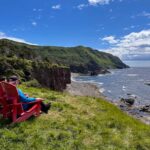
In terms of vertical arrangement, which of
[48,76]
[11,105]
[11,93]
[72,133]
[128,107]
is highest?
[11,93]

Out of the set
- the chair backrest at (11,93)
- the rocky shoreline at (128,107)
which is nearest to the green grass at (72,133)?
the chair backrest at (11,93)

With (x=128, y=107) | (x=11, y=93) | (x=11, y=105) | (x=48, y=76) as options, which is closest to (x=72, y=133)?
(x=11, y=105)

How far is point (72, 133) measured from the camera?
10.9 meters

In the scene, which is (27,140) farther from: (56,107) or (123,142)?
(56,107)

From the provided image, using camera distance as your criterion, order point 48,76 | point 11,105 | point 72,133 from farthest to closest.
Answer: point 48,76
point 11,105
point 72,133

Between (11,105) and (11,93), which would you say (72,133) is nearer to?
(11,105)

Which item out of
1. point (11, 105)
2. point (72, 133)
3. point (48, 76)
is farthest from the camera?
point (48, 76)

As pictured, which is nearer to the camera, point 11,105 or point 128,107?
point 11,105

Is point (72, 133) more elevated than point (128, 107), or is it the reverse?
point (72, 133)

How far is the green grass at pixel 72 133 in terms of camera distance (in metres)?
9.56

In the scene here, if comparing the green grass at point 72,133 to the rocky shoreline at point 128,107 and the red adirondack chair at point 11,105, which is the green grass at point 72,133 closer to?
the red adirondack chair at point 11,105

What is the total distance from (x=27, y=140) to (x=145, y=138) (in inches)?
203

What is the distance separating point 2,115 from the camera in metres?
11.6

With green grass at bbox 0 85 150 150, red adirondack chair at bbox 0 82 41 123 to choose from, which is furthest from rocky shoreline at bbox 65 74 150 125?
red adirondack chair at bbox 0 82 41 123
